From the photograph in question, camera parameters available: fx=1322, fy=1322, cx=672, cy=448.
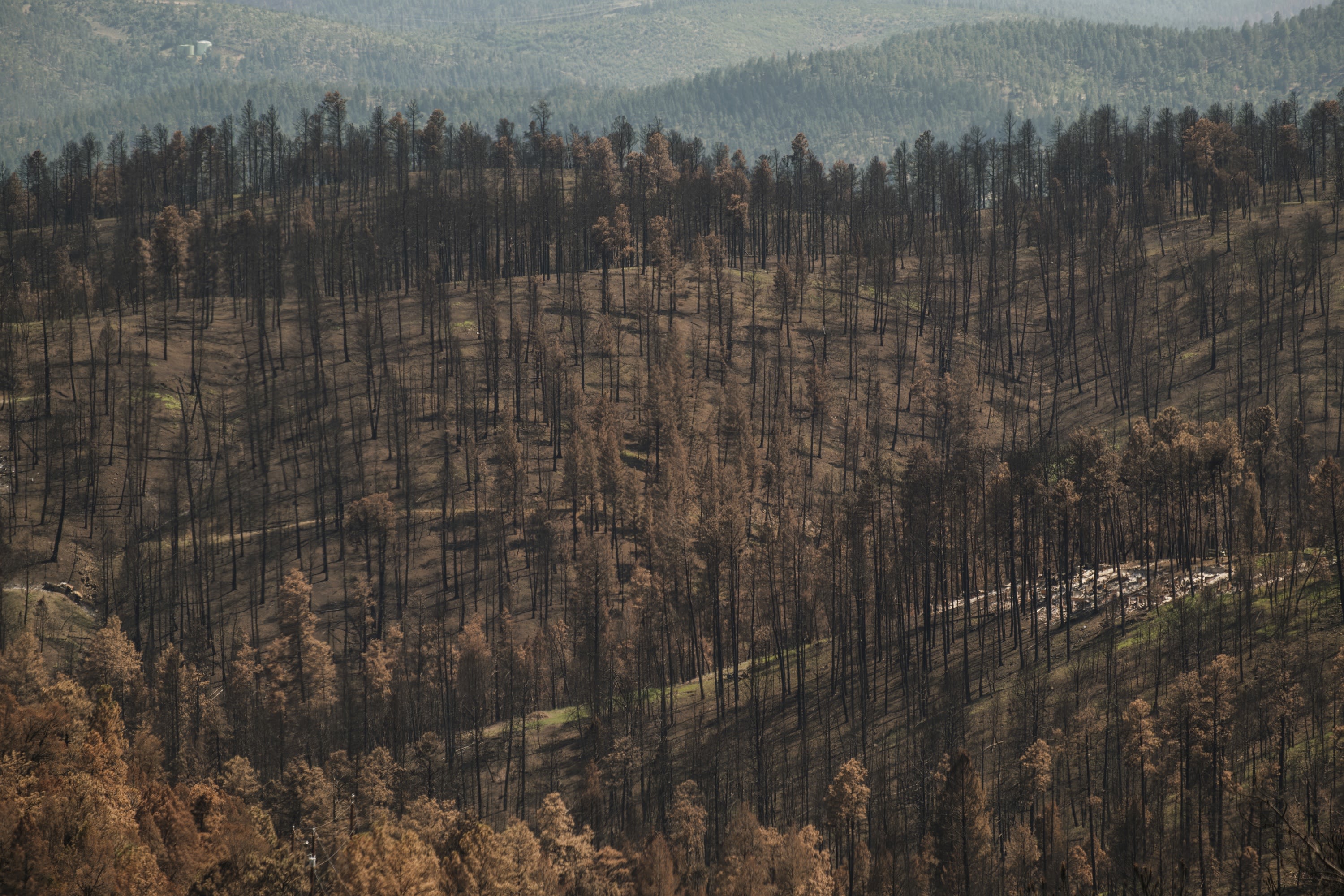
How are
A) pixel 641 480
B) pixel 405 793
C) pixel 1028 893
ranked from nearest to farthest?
1. pixel 1028 893
2. pixel 405 793
3. pixel 641 480

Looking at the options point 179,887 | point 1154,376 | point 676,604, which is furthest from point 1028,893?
point 1154,376

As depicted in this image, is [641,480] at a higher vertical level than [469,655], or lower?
higher

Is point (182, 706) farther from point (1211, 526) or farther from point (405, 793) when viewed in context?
point (1211, 526)

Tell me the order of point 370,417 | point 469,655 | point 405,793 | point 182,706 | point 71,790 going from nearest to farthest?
point 71,790, point 405,793, point 182,706, point 469,655, point 370,417

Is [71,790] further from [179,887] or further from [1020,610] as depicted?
[1020,610]

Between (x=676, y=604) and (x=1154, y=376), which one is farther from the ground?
(x=1154, y=376)

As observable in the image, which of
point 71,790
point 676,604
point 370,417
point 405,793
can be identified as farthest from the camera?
point 370,417

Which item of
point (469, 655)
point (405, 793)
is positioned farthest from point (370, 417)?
point (405, 793)

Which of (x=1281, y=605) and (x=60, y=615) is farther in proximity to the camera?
(x=60, y=615)

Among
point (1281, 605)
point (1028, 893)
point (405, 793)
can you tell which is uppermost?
point (1028, 893)
